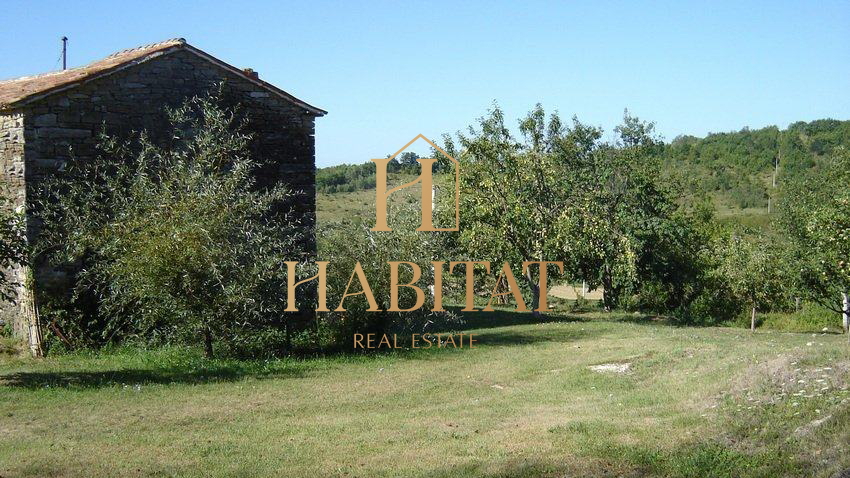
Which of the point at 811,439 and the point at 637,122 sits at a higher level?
the point at 637,122

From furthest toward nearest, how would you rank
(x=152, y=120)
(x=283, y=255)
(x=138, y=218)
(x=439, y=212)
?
(x=439, y=212), (x=152, y=120), (x=283, y=255), (x=138, y=218)

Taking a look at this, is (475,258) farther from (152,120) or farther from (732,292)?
(732,292)

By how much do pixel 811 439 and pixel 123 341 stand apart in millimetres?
12013

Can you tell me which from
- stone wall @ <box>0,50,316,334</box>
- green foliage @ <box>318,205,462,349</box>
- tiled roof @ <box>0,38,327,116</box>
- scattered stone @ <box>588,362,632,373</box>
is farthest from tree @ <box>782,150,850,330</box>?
tiled roof @ <box>0,38,327,116</box>

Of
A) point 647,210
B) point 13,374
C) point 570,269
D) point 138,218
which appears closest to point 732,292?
point 647,210

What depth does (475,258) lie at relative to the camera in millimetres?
20594

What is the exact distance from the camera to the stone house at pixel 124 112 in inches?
569

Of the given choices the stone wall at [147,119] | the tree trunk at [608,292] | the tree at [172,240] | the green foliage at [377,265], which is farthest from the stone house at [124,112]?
the tree trunk at [608,292]

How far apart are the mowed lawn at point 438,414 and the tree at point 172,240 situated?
882 mm

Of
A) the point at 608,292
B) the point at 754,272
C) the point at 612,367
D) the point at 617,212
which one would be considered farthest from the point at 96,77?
the point at 754,272

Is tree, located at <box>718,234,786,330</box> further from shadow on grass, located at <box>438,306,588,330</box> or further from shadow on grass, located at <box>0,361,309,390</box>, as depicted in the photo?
shadow on grass, located at <box>0,361,309,390</box>

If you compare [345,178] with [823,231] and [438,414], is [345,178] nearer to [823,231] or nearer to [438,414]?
[823,231]

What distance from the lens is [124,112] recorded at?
1546 cm

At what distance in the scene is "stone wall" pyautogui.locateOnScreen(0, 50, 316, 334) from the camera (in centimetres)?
1449
